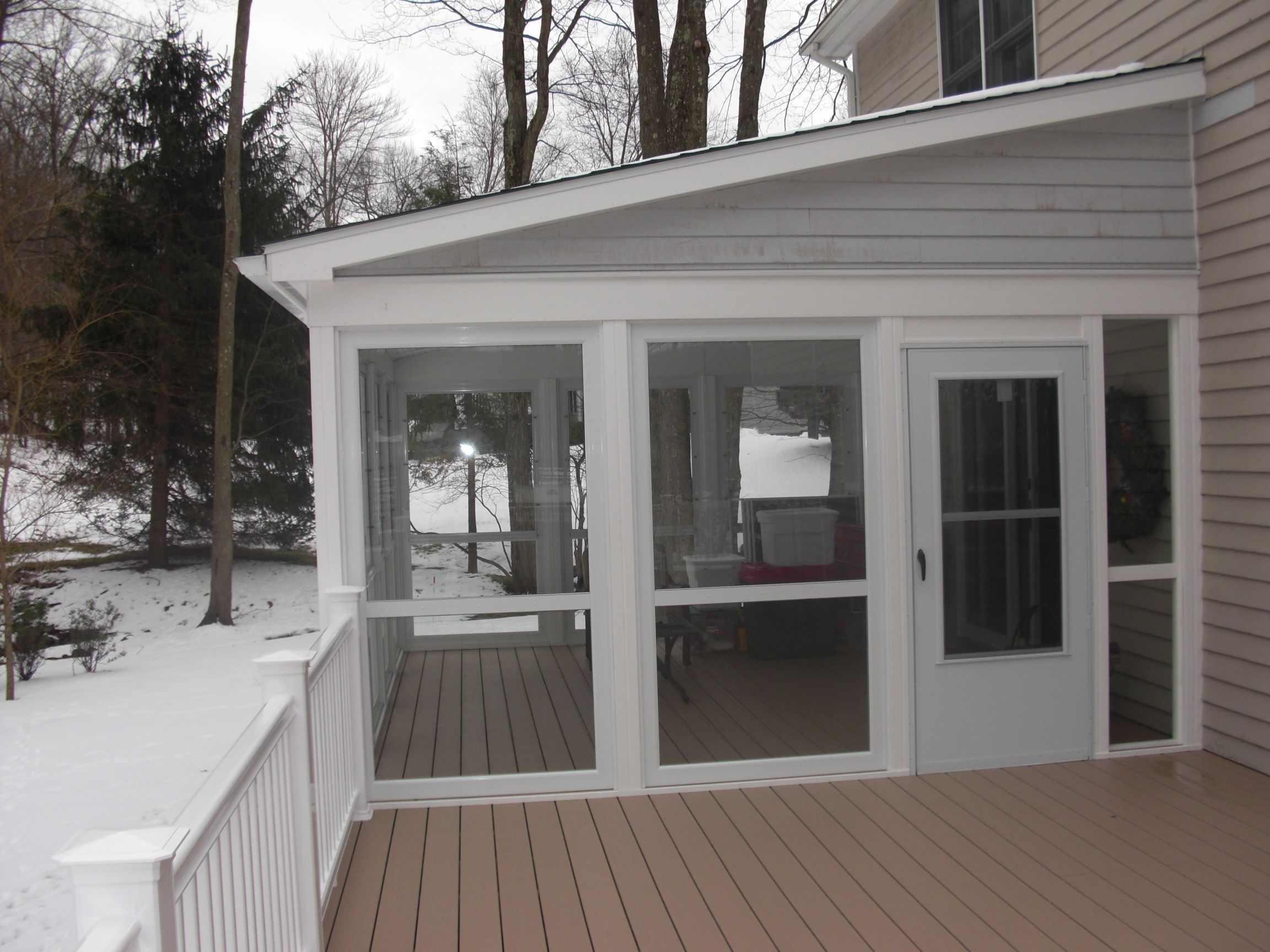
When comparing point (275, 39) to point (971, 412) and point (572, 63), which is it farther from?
point (971, 412)

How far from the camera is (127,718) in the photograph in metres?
7.37

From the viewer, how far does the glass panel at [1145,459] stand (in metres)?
4.32

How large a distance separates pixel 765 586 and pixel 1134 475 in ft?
6.05

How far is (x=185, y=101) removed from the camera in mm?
12000

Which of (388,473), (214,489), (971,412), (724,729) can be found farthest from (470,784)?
(214,489)

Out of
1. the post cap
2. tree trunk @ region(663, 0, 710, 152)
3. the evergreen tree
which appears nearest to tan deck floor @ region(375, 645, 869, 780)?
the post cap

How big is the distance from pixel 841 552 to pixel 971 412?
0.82 metres

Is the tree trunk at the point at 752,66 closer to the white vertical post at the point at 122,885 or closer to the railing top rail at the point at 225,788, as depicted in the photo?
the railing top rail at the point at 225,788

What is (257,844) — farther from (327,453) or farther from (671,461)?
(671,461)

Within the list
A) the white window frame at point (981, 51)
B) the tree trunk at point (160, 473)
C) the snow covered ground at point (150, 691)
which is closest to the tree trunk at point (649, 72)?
the white window frame at point (981, 51)

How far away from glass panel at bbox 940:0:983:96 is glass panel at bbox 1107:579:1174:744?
3967mm

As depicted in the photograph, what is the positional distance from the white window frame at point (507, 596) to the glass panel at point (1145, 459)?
91.5 inches

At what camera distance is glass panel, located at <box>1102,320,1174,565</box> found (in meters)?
4.32

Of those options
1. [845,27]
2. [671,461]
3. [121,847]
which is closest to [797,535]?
[671,461]
